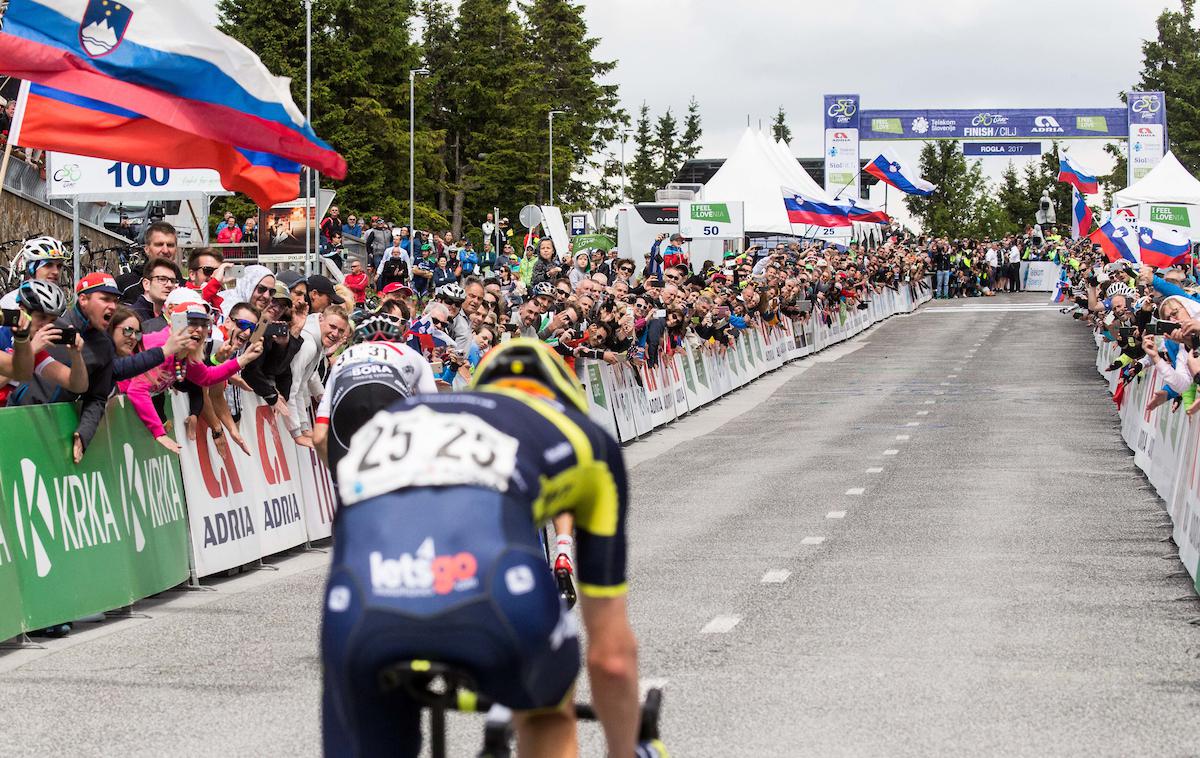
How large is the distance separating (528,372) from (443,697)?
90cm

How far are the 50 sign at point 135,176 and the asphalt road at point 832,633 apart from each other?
6.26m

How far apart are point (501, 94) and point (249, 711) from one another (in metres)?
94.3

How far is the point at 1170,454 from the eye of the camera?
635 inches

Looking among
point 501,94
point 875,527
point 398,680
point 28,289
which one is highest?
point 501,94

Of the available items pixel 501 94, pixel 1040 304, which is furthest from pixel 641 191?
pixel 1040 304

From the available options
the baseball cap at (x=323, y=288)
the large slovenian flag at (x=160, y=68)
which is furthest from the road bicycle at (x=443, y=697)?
the baseball cap at (x=323, y=288)

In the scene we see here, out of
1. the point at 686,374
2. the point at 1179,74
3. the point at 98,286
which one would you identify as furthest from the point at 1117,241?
the point at 1179,74

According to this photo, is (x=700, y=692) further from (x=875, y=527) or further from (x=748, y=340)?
(x=748, y=340)

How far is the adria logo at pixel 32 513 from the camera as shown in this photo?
9.59 metres

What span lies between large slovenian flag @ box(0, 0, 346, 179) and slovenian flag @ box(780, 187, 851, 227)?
39.7 metres

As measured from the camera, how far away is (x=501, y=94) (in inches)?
3949

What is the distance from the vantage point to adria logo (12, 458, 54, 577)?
31.4 ft

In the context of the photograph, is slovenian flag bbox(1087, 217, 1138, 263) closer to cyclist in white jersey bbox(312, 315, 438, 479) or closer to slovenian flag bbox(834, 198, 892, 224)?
slovenian flag bbox(834, 198, 892, 224)

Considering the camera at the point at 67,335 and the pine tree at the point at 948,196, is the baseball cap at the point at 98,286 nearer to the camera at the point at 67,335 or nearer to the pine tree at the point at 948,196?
the camera at the point at 67,335
